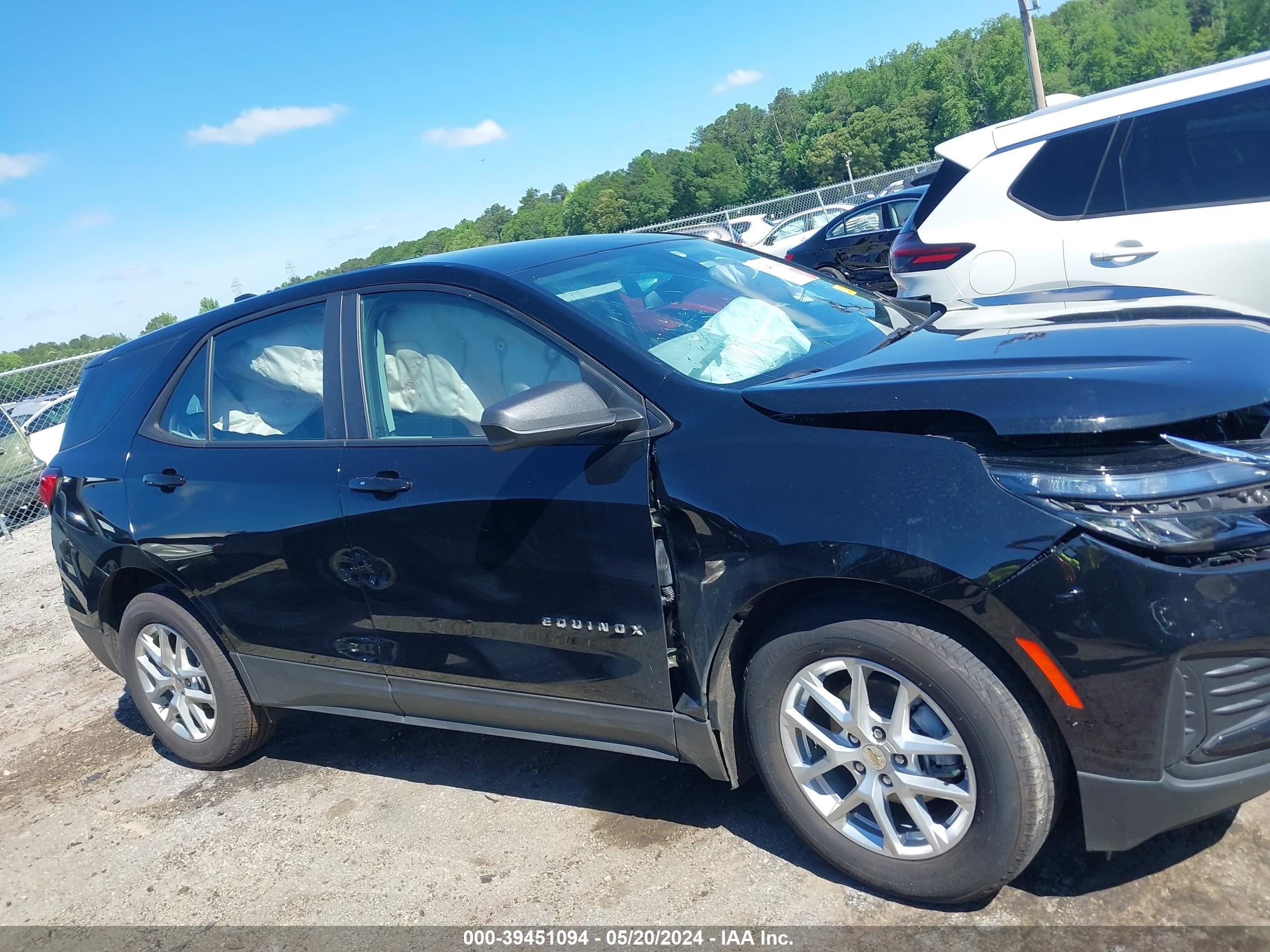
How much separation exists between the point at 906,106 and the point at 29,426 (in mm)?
108593

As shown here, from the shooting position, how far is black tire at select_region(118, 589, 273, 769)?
154 inches

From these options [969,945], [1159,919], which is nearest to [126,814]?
[969,945]

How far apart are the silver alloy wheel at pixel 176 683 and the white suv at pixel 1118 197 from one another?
3579 millimetres

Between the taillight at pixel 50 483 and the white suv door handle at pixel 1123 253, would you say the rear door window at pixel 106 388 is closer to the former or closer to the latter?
the taillight at pixel 50 483

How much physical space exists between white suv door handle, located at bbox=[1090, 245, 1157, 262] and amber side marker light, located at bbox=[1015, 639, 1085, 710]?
3.14 m

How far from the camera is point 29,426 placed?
11602mm

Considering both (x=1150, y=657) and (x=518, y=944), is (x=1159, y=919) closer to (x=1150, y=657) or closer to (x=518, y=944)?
(x=1150, y=657)

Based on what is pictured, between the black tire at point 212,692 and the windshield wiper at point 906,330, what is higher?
the windshield wiper at point 906,330

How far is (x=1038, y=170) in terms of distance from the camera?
5031mm

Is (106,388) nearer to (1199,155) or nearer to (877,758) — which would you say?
(877,758)

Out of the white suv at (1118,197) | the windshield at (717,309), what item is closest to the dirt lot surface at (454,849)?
the windshield at (717,309)

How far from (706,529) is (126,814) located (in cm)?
283

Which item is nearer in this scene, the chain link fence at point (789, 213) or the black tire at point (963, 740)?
the black tire at point (963, 740)

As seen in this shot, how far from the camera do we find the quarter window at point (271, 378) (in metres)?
3.49
